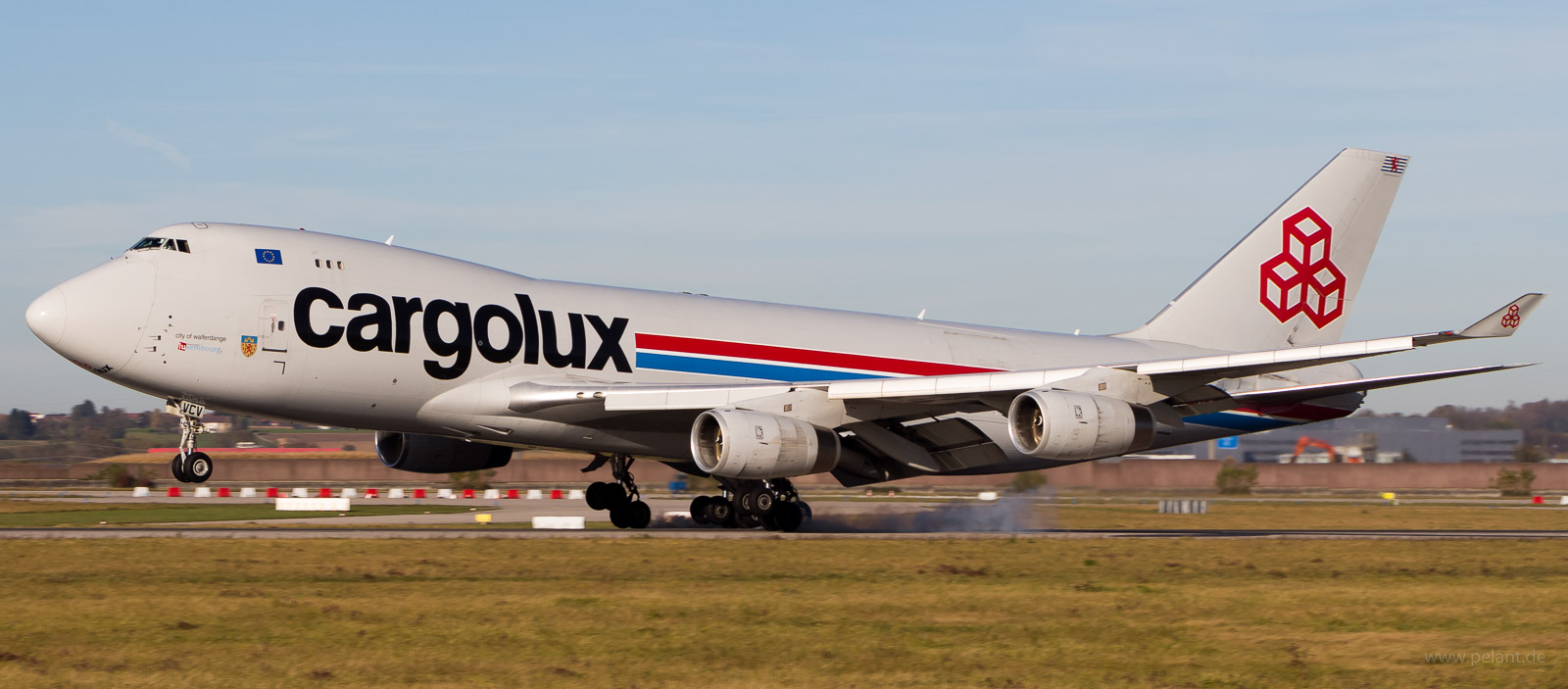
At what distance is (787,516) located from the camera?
31312 mm

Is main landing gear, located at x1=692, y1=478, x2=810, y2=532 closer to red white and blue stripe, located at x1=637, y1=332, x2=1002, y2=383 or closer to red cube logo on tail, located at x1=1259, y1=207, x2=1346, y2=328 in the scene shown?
red white and blue stripe, located at x1=637, y1=332, x2=1002, y2=383

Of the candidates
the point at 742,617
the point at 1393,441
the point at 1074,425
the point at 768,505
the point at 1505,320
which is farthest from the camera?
the point at 1393,441

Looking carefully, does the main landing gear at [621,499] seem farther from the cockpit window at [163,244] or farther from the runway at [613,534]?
the cockpit window at [163,244]

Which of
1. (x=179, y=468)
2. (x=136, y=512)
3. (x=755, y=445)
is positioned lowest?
(x=136, y=512)

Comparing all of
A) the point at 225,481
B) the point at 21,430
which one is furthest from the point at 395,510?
the point at 21,430

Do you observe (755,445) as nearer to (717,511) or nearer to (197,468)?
(717,511)

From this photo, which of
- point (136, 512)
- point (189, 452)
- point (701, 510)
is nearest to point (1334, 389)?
point (701, 510)

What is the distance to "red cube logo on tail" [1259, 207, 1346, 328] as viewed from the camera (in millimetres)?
38188

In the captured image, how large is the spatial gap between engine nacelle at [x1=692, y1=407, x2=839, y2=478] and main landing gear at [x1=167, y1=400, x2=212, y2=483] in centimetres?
910

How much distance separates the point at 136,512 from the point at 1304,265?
38340mm

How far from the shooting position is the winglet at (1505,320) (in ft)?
82.0

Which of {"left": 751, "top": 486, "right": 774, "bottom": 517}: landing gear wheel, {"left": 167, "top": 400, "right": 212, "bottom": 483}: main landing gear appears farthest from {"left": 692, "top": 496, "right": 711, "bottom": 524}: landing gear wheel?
{"left": 167, "top": 400, "right": 212, "bottom": 483}: main landing gear

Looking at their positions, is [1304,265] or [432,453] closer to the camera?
[432,453]

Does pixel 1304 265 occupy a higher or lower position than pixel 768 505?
higher
